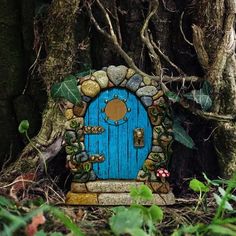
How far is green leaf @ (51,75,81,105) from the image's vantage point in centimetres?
216

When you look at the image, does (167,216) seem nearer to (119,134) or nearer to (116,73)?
(119,134)

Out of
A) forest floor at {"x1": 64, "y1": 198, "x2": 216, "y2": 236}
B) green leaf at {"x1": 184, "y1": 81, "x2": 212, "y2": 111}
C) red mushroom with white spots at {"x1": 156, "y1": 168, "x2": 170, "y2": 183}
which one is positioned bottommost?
forest floor at {"x1": 64, "y1": 198, "x2": 216, "y2": 236}

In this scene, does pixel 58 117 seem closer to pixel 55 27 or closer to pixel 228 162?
pixel 55 27

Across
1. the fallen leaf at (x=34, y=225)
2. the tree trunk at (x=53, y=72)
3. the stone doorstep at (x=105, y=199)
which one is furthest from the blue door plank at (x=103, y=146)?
the fallen leaf at (x=34, y=225)

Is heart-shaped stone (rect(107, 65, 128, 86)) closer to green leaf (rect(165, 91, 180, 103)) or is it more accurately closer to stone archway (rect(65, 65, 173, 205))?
stone archway (rect(65, 65, 173, 205))

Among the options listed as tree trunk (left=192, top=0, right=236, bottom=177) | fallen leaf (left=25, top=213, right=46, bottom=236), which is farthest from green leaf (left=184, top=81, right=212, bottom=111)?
fallen leaf (left=25, top=213, right=46, bottom=236)

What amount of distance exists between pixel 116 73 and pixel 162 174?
0.46m

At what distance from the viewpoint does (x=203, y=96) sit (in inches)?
88.4

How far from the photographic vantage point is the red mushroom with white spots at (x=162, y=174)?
219 cm

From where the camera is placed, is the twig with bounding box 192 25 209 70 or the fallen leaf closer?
the fallen leaf

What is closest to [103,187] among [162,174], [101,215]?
[101,215]

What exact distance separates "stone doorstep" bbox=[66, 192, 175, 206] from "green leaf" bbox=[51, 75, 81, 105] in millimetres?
389

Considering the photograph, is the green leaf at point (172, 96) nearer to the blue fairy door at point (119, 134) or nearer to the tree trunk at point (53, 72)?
the blue fairy door at point (119, 134)

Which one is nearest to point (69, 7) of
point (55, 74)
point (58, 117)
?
point (55, 74)
